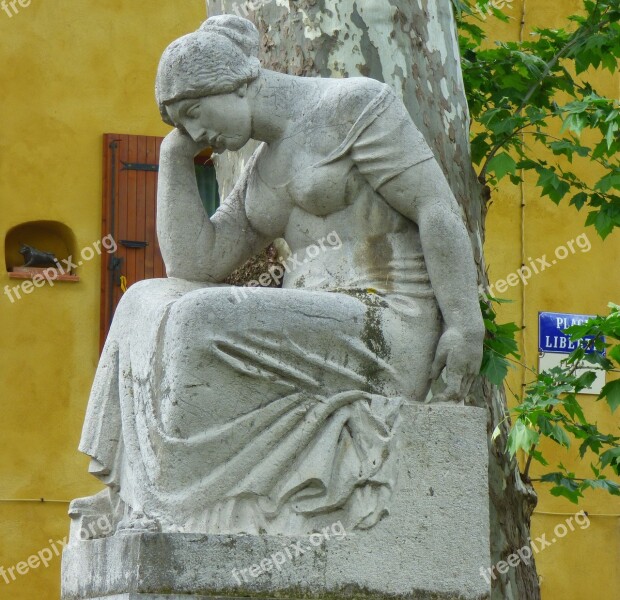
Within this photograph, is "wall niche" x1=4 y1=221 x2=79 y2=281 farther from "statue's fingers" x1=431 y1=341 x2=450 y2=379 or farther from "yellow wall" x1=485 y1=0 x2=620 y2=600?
"statue's fingers" x1=431 y1=341 x2=450 y2=379

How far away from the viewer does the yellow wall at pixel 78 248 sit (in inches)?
583

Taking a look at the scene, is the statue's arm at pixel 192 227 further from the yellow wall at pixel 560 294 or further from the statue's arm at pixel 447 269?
the yellow wall at pixel 560 294

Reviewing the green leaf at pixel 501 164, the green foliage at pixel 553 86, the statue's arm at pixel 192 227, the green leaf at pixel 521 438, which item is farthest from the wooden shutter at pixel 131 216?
the statue's arm at pixel 192 227

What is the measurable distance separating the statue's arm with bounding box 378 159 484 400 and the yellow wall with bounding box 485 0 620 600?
8.94 metres

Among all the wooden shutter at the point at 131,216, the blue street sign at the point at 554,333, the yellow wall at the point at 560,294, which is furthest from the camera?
the blue street sign at the point at 554,333

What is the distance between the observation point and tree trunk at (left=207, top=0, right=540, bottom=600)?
8852 millimetres

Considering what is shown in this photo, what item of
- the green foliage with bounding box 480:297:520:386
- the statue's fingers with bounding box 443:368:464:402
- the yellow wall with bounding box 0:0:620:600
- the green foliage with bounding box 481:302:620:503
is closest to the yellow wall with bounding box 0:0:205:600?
the yellow wall with bounding box 0:0:620:600

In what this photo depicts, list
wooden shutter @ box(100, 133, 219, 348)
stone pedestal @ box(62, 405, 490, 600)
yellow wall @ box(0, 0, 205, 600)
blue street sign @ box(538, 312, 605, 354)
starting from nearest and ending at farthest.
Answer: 1. stone pedestal @ box(62, 405, 490, 600)
2. yellow wall @ box(0, 0, 205, 600)
3. wooden shutter @ box(100, 133, 219, 348)
4. blue street sign @ box(538, 312, 605, 354)

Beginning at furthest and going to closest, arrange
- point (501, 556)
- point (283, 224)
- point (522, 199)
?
point (522, 199)
point (501, 556)
point (283, 224)

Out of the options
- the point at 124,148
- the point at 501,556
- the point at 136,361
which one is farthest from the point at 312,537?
the point at 124,148

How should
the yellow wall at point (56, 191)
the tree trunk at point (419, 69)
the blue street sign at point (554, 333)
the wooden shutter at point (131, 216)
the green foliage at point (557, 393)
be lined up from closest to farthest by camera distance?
the tree trunk at point (419, 69), the green foliage at point (557, 393), the yellow wall at point (56, 191), the wooden shutter at point (131, 216), the blue street sign at point (554, 333)

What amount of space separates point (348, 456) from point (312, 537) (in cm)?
28

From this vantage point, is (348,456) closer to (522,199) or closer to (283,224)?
(283,224)

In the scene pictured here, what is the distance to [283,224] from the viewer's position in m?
7.12
